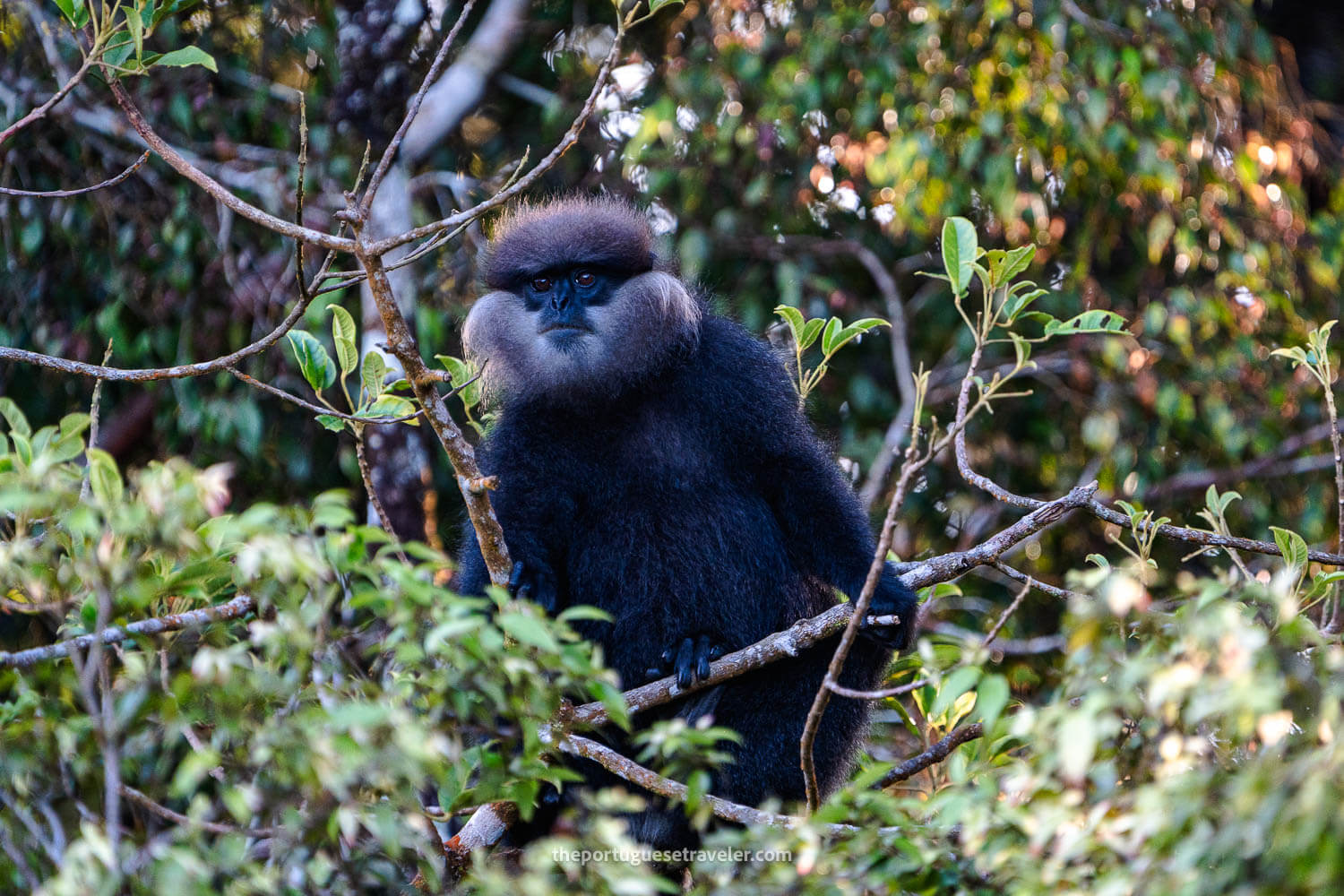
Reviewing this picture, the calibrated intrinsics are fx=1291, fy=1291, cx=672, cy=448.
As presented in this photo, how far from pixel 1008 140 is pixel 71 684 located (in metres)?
4.40

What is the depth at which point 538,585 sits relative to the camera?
335 centimetres

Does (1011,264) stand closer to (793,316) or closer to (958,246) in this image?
(958,246)

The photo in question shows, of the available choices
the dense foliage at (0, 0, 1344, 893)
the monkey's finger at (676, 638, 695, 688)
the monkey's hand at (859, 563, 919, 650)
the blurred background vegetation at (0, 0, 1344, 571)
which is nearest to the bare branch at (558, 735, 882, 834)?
the dense foliage at (0, 0, 1344, 893)

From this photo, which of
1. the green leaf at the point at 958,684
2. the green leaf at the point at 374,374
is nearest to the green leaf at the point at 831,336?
the green leaf at the point at 374,374

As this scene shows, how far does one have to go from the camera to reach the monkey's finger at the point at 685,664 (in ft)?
10.5

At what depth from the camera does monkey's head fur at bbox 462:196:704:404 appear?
3533 millimetres

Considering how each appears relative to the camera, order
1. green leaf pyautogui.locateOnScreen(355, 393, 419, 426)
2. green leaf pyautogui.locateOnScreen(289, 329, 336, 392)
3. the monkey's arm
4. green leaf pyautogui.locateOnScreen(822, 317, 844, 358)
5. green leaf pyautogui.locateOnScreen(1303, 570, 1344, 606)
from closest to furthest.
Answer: green leaf pyautogui.locateOnScreen(1303, 570, 1344, 606)
green leaf pyautogui.locateOnScreen(289, 329, 336, 392)
green leaf pyautogui.locateOnScreen(355, 393, 419, 426)
green leaf pyautogui.locateOnScreen(822, 317, 844, 358)
the monkey's arm

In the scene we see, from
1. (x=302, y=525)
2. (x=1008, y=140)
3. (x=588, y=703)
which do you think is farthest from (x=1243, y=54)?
(x=302, y=525)

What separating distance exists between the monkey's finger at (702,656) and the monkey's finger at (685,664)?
1 cm

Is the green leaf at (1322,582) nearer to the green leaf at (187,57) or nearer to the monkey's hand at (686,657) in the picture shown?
the monkey's hand at (686,657)

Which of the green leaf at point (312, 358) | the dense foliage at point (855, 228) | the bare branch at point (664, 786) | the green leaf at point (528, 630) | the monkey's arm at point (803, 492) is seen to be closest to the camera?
the green leaf at point (528, 630)

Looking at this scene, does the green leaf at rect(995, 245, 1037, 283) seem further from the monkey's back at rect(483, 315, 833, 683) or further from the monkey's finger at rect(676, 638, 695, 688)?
the monkey's finger at rect(676, 638, 695, 688)

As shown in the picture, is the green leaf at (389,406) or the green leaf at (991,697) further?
the green leaf at (389,406)

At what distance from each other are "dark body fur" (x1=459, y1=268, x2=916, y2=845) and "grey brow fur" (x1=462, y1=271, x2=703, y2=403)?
0.02 m
